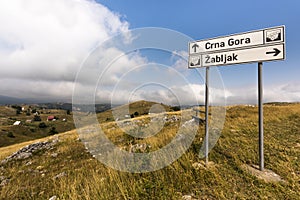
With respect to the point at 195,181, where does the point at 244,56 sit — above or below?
above

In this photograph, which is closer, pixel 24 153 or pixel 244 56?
pixel 244 56

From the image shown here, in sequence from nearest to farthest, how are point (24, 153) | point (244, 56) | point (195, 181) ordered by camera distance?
point (195, 181), point (244, 56), point (24, 153)

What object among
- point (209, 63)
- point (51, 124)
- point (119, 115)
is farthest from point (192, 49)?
point (51, 124)

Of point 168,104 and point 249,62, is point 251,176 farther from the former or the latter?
point 168,104

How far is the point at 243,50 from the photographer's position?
550 centimetres

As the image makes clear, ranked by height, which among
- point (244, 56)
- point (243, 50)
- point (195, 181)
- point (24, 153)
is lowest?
point (24, 153)

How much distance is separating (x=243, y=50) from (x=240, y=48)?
0.10m

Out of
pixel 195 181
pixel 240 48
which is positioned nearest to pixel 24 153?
pixel 195 181

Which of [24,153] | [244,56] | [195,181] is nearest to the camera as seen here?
[195,181]

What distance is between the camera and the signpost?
16.7 ft

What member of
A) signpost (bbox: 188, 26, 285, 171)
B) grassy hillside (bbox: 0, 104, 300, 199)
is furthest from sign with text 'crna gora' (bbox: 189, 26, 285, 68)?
grassy hillside (bbox: 0, 104, 300, 199)

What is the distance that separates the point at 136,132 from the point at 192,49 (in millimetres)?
6116

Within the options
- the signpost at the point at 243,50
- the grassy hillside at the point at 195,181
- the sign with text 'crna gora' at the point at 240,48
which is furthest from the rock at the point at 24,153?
the sign with text 'crna gora' at the point at 240,48

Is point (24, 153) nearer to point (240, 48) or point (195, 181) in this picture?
point (195, 181)
